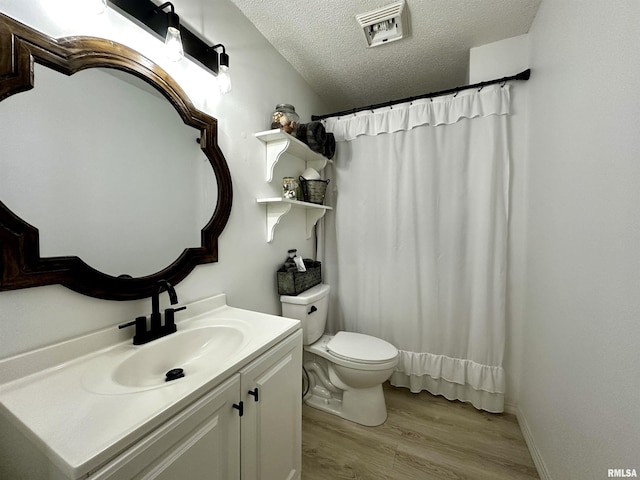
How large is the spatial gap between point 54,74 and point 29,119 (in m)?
0.16

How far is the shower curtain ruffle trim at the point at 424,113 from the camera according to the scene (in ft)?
5.30

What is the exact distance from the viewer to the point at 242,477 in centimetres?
80

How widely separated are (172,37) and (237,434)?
1.44 m

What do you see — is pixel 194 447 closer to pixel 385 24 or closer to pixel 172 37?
pixel 172 37

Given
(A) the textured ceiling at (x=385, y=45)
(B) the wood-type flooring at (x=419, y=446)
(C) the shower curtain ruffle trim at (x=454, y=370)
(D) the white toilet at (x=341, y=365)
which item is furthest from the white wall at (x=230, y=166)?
(C) the shower curtain ruffle trim at (x=454, y=370)

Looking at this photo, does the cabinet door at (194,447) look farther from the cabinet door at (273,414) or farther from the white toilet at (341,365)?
the white toilet at (341,365)

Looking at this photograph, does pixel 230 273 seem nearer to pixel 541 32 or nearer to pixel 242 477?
pixel 242 477

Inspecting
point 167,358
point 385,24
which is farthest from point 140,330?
point 385,24

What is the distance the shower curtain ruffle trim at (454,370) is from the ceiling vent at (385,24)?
2.17m

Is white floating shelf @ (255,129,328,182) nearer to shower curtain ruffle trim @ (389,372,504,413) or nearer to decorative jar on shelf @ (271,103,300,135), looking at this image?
decorative jar on shelf @ (271,103,300,135)

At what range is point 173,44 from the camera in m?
0.96

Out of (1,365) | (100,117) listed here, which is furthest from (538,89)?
(1,365)

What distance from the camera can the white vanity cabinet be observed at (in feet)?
1.76

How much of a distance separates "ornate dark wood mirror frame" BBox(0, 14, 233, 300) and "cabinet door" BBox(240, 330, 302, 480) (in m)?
0.54
